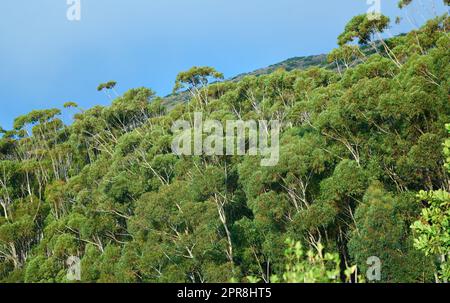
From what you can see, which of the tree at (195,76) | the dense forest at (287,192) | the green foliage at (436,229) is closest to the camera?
the green foliage at (436,229)

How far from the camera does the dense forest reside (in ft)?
84.9

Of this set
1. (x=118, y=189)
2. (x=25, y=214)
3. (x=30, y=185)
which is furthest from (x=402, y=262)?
(x=30, y=185)

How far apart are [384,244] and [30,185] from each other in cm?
5635

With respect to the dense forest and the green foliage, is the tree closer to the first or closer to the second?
the dense forest

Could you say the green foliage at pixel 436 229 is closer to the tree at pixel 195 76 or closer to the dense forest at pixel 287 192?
the dense forest at pixel 287 192

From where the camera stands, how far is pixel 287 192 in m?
33.7

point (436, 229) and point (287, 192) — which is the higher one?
point (287, 192)

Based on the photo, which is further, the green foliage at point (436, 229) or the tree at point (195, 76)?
the tree at point (195, 76)

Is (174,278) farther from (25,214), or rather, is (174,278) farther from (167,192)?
(25,214)

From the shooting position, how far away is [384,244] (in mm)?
25109

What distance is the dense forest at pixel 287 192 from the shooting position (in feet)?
84.9

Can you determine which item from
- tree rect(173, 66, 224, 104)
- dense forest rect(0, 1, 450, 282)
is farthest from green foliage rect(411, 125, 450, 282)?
tree rect(173, 66, 224, 104)

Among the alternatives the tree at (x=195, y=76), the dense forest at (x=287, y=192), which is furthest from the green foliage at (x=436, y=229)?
the tree at (x=195, y=76)

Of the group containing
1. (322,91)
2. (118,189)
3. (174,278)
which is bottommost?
(174,278)
